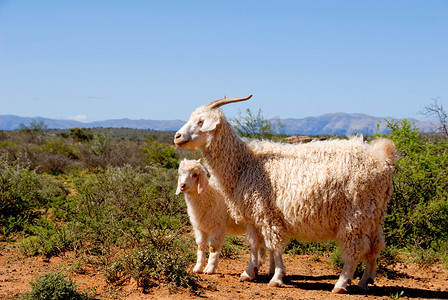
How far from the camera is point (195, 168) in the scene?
7.36 meters

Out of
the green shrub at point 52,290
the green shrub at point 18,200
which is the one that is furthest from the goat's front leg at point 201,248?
the green shrub at point 18,200

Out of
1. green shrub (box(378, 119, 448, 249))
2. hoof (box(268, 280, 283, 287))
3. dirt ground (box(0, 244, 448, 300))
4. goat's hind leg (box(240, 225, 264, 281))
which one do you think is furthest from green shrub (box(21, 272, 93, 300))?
green shrub (box(378, 119, 448, 249))

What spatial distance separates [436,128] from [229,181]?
884 cm

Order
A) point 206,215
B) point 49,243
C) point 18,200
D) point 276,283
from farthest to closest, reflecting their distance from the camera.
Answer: point 18,200 < point 49,243 < point 206,215 < point 276,283

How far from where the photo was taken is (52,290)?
534cm

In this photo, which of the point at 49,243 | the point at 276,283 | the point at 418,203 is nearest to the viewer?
the point at 276,283

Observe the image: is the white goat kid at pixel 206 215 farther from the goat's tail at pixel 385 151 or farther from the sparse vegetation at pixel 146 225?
the goat's tail at pixel 385 151

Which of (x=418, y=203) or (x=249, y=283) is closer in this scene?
(x=249, y=283)

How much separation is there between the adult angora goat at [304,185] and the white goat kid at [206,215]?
307mm

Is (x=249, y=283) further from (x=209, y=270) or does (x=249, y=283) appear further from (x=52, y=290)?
(x=52, y=290)

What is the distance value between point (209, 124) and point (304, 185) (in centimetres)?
178

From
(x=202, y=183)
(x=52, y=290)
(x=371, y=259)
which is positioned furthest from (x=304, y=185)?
(x=52, y=290)

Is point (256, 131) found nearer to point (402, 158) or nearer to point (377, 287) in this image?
point (402, 158)

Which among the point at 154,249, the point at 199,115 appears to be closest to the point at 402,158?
the point at 199,115
